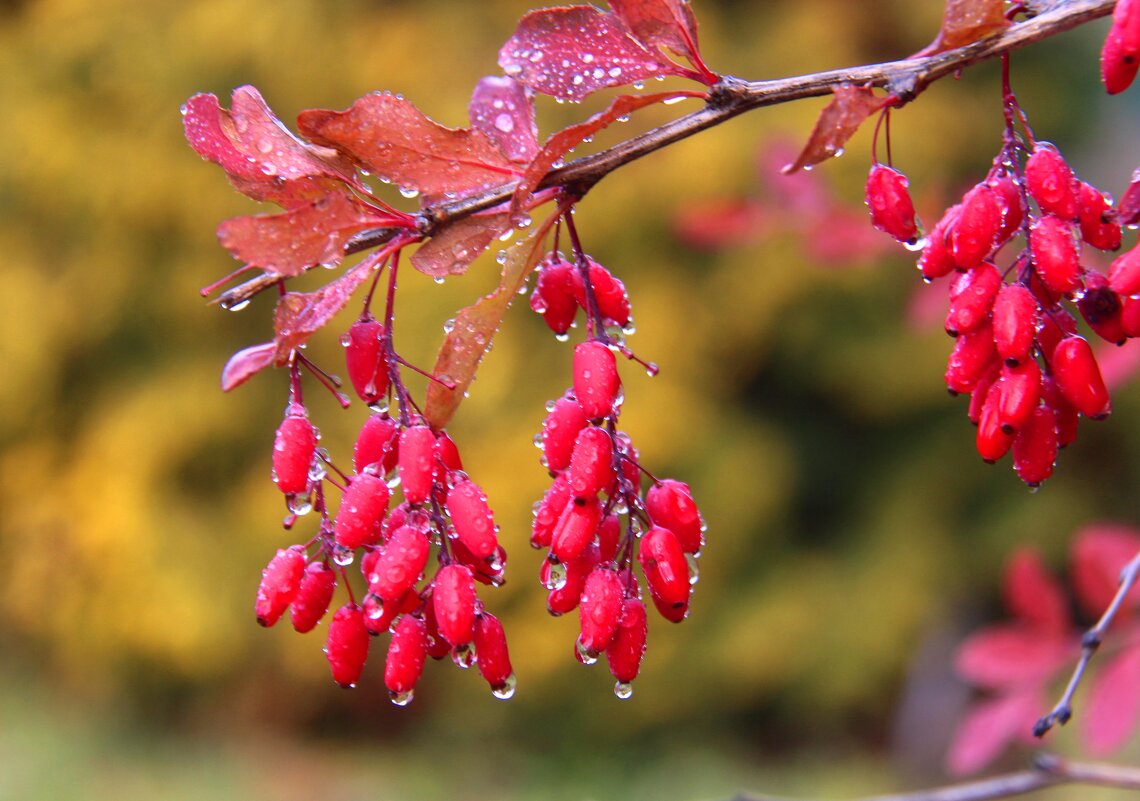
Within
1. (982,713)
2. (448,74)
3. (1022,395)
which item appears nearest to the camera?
(1022,395)

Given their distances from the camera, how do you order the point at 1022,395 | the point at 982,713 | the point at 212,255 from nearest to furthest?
the point at 1022,395 < the point at 982,713 < the point at 212,255

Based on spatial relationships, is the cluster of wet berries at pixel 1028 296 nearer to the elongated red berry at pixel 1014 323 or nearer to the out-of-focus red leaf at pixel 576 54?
the elongated red berry at pixel 1014 323

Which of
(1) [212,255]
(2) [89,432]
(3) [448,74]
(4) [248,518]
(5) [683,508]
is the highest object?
(3) [448,74]

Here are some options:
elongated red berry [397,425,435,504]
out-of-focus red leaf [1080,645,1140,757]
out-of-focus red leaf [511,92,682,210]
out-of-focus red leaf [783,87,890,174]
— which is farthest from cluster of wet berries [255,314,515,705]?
out-of-focus red leaf [1080,645,1140,757]

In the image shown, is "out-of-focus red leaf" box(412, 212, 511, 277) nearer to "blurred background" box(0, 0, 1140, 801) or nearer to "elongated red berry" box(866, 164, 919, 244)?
"elongated red berry" box(866, 164, 919, 244)

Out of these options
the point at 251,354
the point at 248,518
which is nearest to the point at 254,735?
the point at 248,518

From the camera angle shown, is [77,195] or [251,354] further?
[77,195]

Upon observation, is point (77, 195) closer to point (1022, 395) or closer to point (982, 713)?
point (982, 713)
